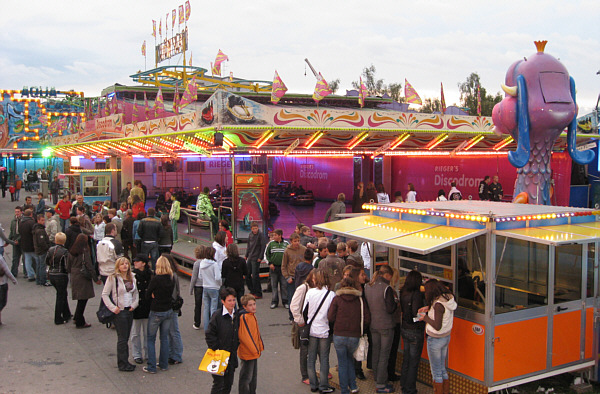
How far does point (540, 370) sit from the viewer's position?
21.1 feet

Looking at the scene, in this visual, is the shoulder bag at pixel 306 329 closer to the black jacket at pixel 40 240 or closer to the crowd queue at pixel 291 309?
the crowd queue at pixel 291 309

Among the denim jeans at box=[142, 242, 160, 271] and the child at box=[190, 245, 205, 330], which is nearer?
the child at box=[190, 245, 205, 330]

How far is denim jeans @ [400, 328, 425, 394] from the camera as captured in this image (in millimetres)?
6352

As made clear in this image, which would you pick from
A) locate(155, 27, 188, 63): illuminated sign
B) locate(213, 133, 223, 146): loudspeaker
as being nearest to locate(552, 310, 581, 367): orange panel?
locate(213, 133, 223, 146): loudspeaker

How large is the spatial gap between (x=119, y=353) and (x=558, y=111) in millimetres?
8300

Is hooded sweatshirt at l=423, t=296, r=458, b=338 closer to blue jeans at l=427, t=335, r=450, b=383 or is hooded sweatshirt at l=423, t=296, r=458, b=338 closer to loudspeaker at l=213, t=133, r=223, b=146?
blue jeans at l=427, t=335, r=450, b=383

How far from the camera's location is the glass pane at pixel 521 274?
21.2ft

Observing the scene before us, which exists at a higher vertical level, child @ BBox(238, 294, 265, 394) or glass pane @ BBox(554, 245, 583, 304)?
glass pane @ BBox(554, 245, 583, 304)

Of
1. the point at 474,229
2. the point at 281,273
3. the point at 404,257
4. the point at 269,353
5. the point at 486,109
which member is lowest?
the point at 269,353

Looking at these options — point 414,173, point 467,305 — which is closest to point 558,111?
point 467,305

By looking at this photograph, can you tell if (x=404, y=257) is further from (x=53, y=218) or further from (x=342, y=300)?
(x=53, y=218)

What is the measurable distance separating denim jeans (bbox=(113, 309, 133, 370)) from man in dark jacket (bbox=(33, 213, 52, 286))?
18.4 feet

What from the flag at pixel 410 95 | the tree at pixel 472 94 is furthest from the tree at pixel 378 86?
the flag at pixel 410 95

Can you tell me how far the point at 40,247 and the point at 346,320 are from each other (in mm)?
8332
